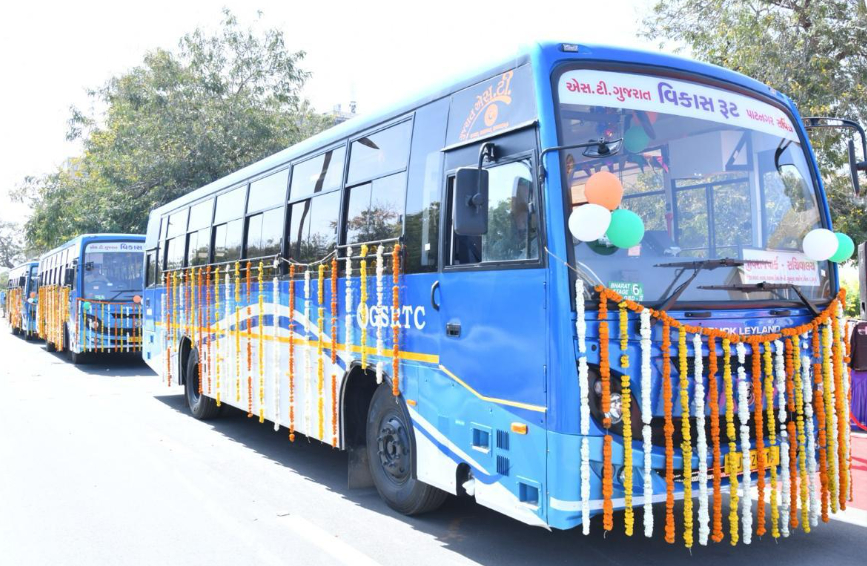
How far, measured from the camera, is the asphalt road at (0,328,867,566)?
5109 millimetres

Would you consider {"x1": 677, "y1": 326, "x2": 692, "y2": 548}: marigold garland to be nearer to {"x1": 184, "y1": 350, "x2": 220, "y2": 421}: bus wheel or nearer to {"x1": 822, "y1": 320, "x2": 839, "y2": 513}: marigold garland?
{"x1": 822, "y1": 320, "x2": 839, "y2": 513}: marigold garland

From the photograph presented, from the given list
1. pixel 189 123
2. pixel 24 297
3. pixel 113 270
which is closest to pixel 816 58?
pixel 113 270

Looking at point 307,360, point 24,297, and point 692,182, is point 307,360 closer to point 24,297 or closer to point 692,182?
point 692,182

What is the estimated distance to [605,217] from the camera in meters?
4.25

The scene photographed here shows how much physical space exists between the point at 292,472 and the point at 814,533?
462 centimetres

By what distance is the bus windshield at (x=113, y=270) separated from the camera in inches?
718

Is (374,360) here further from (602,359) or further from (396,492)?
(602,359)

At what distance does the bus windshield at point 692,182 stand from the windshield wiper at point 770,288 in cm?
2

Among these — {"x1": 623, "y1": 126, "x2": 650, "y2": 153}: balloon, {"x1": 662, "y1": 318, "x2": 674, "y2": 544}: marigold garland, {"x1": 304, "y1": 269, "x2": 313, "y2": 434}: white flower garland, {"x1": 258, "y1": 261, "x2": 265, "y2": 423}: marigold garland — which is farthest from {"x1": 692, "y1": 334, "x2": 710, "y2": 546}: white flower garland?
{"x1": 258, "y1": 261, "x2": 265, "y2": 423}: marigold garland

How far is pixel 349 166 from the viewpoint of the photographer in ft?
22.4

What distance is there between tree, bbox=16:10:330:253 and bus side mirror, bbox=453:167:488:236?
22.2 m

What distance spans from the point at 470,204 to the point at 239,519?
3170mm

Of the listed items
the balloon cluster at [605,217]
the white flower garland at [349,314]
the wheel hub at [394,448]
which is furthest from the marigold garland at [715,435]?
the white flower garland at [349,314]

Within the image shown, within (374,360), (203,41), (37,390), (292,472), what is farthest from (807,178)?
(203,41)
